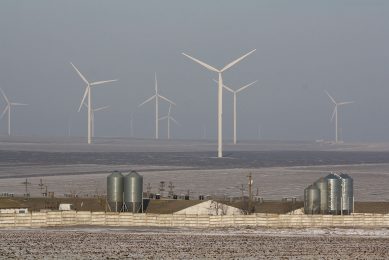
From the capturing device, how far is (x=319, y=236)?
65062 mm

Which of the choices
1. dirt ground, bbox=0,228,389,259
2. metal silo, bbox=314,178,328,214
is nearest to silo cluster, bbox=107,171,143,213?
metal silo, bbox=314,178,328,214

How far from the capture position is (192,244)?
58.3 meters

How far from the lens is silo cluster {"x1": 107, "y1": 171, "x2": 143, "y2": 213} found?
8575 cm

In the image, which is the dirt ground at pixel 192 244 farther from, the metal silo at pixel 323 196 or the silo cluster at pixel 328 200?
the metal silo at pixel 323 196

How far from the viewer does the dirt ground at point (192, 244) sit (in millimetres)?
52594

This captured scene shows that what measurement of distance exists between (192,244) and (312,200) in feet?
91.5

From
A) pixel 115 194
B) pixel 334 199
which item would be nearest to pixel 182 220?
pixel 115 194

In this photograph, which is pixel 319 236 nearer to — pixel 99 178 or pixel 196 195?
pixel 196 195

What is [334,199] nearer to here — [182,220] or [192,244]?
[182,220]

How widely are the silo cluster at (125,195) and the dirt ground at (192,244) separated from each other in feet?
54.1

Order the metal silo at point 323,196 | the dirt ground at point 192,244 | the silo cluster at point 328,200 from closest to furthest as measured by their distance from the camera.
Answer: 1. the dirt ground at point 192,244
2. the silo cluster at point 328,200
3. the metal silo at point 323,196

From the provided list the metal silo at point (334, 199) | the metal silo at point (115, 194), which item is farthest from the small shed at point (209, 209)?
the metal silo at point (334, 199)

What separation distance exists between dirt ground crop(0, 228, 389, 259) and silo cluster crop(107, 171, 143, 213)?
54.1 ft

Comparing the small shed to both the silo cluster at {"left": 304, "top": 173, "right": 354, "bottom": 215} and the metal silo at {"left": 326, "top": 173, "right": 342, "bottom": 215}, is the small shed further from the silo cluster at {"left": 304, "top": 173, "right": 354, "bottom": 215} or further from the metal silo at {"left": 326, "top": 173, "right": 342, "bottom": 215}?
the metal silo at {"left": 326, "top": 173, "right": 342, "bottom": 215}
